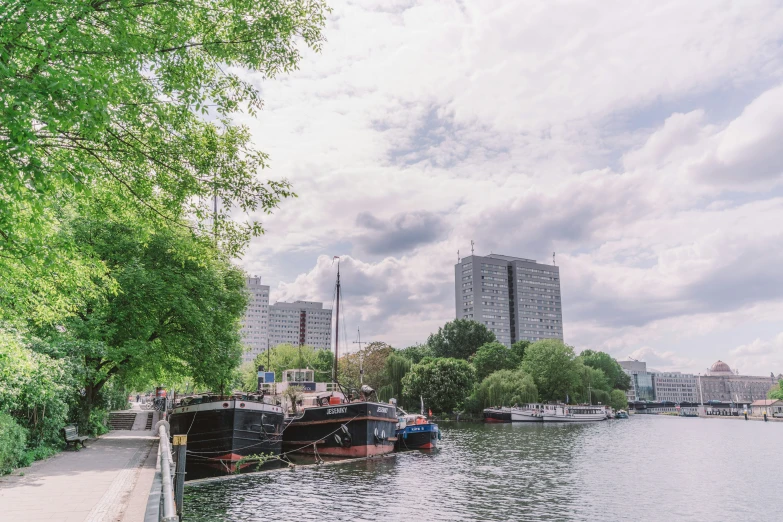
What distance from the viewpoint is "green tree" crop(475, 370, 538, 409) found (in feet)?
263

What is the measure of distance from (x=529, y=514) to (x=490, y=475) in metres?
8.50

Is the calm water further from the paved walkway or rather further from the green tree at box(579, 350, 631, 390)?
the green tree at box(579, 350, 631, 390)

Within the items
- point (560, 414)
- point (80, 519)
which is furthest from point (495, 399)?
point (80, 519)

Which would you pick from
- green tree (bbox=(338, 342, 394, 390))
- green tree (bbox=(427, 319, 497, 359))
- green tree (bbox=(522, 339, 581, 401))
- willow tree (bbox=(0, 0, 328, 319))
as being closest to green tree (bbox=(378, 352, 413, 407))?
green tree (bbox=(338, 342, 394, 390))

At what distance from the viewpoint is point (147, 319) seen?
24812 mm

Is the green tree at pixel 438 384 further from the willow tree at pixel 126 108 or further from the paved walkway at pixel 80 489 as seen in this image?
the willow tree at pixel 126 108

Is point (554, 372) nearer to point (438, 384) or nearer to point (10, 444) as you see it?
point (438, 384)

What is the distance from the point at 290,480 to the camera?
2244cm

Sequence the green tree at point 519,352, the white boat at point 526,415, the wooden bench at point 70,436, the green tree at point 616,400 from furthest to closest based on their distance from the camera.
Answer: the green tree at point 616,400, the green tree at point 519,352, the white boat at point 526,415, the wooden bench at point 70,436

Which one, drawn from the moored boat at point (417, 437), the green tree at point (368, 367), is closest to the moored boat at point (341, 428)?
the moored boat at point (417, 437)

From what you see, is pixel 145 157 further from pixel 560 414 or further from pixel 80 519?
pixel 560 414

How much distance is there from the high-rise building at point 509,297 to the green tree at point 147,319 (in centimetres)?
15621

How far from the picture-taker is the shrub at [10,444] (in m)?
14.1

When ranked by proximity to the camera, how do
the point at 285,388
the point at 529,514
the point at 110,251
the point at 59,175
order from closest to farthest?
1. the point at 59,175
2. the point at 529,514
3. the point at 110,251
4. the point at 285,388
